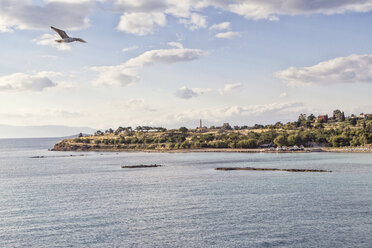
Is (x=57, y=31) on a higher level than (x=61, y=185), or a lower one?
higher

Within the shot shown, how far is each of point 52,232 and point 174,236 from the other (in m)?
16.7

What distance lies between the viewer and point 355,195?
2881 inches

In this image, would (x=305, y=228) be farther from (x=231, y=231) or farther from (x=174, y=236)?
(x=174, y=236)

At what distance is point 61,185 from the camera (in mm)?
101000

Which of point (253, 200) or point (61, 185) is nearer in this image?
point (253, 200)

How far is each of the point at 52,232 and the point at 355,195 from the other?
176 feet

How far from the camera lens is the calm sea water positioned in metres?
47.8

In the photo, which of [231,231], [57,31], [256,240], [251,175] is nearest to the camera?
[57,31]

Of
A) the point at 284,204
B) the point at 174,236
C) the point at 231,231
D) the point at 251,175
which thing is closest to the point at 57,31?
the point at 174,236

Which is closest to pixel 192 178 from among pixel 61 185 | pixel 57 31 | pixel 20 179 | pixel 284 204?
pixel 61 185

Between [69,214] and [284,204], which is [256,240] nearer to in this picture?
[284,204]

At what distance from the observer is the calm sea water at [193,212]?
47844mm

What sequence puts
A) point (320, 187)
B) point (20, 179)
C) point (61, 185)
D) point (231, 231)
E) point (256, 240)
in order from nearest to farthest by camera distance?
point (256, 240)
point (231, 231)
point (320, 187)
point (61, 185)
point (20, 179)

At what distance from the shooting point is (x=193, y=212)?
62.0 m
